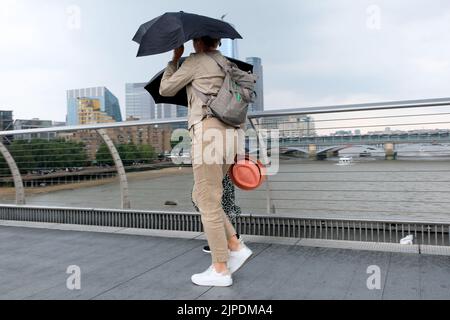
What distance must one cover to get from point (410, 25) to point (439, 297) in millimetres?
6974

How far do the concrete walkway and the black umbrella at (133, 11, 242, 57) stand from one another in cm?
136

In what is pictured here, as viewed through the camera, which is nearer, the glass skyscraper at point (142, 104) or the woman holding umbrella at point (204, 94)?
the woman holding umbrella at point (204, 94)

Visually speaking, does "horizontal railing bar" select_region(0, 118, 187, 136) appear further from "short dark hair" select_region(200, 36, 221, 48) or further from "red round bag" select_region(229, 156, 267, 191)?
"short dark hair" select_region(200, 36, 221, 48)

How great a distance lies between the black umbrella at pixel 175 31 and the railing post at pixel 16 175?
297 centimetres

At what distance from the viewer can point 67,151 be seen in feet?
17.3

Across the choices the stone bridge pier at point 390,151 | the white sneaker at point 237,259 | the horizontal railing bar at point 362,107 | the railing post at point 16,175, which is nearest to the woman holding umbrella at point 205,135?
the white sneaker at point 237,259

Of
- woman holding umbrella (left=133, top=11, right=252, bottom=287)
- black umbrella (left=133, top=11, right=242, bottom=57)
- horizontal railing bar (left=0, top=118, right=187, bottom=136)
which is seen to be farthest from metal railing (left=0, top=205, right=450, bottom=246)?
black umbrella (left=133, top=11, right=242, bottom=57)

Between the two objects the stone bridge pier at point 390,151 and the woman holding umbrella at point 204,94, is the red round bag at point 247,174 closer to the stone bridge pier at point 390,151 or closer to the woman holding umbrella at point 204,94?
the woman holding umbrella at point 204,94

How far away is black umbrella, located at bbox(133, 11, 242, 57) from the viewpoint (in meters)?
2.34

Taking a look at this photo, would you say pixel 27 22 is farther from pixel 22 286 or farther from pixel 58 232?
pixel 22 286

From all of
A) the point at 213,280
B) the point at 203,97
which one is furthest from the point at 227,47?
the point at 213,280

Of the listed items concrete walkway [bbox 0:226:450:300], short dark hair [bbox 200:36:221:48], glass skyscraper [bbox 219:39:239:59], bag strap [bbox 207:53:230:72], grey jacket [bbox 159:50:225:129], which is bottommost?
concrete walkway [bbox 0:226:450:300]

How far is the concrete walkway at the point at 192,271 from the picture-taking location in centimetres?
229

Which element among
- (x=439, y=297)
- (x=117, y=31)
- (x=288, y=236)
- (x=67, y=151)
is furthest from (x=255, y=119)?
(x=117, y=31)
